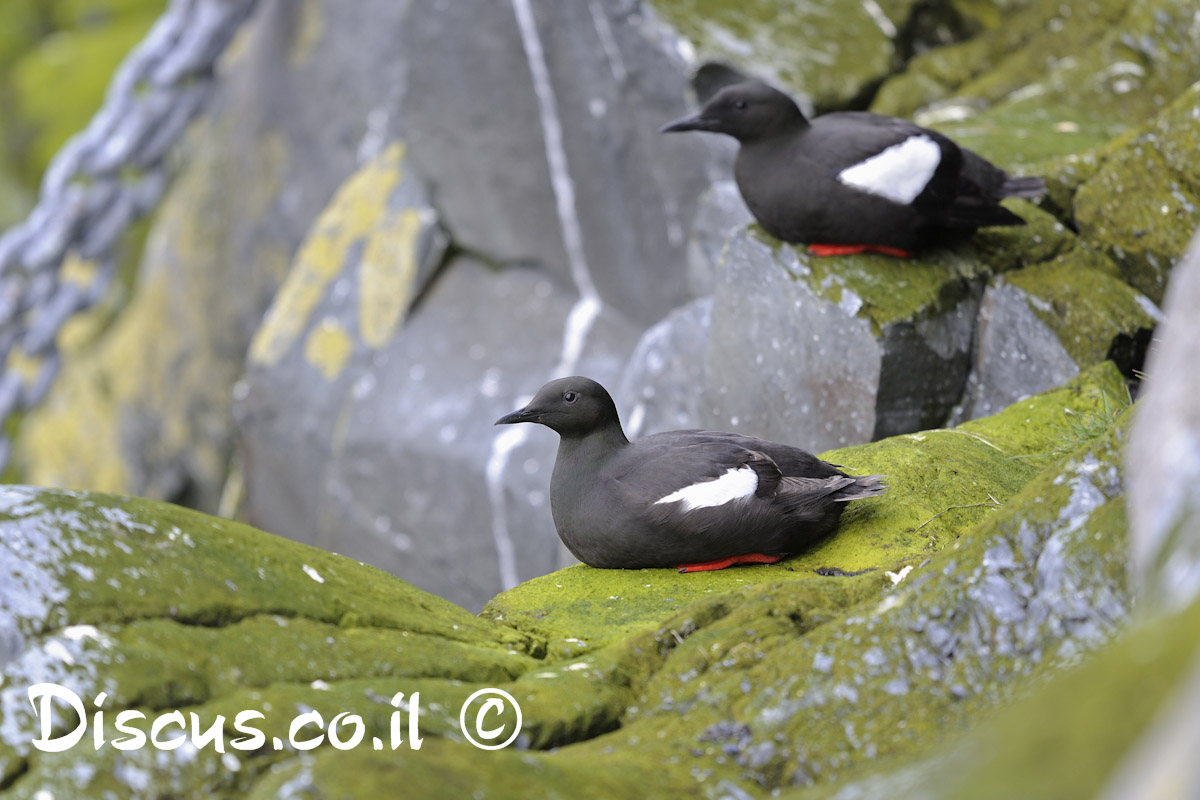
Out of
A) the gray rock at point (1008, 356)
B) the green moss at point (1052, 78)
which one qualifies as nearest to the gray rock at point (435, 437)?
the green moss at point (1052, 78)

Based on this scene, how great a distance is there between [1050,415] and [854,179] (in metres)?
1.54

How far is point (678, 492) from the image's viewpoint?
422 cm

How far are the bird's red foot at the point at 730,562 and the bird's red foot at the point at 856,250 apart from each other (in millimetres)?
2145

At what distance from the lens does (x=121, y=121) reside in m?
11.6

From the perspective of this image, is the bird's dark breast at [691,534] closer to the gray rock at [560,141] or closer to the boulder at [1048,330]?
the boulder at [1048,330]

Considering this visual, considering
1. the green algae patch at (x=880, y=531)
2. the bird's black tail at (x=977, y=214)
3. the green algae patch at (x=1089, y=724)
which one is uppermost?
the green algae patch at (x=1089, y=724)

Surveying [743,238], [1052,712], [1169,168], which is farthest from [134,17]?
[1052,712]

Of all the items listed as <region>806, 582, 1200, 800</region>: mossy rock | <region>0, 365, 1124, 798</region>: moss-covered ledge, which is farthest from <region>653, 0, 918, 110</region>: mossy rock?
<region>806, 582, 1200, 800</region>: mossy rock

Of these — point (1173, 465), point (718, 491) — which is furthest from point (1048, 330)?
point (1173, 465)

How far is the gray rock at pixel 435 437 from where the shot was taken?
8812 millimetres

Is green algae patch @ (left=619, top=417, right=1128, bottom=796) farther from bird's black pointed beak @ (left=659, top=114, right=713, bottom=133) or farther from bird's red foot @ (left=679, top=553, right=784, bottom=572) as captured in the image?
bird's black pointed beak @ (left=659, top=114, right=713, bottom=133)

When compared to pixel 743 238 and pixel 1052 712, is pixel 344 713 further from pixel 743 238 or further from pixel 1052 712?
pixel 743 238

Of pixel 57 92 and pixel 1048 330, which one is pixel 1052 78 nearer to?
pixel 1048 330

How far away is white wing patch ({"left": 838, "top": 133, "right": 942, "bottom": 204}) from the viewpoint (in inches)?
221
